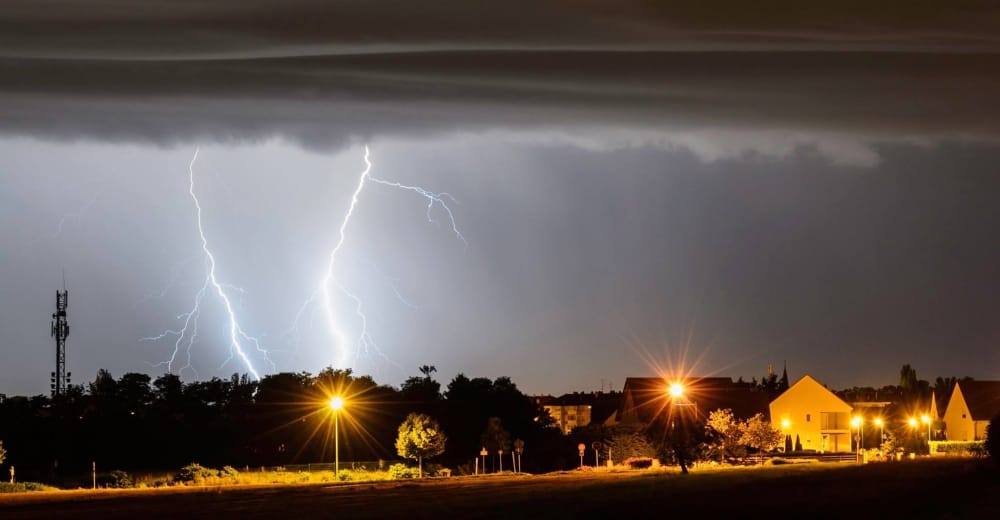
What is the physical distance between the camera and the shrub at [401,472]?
6238 cm


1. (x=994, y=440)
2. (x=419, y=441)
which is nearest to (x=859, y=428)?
(x=419, y=441)

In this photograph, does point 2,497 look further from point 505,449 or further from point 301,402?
point 301,402

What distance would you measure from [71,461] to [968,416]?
69848 millimetres

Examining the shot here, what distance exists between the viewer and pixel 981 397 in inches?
4126

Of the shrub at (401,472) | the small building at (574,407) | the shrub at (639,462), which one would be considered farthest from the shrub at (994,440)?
the small building at (574,407)

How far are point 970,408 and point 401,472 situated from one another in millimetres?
59219

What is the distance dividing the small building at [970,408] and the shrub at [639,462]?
42.6m

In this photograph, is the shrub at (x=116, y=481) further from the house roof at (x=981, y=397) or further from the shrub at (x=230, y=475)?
the house roof at (x=981, y=397)

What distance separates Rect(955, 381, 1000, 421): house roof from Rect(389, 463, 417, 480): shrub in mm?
56255

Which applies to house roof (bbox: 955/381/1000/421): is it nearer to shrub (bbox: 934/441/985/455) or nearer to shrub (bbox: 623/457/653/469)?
shrub (bbox: 934/441/985/455)

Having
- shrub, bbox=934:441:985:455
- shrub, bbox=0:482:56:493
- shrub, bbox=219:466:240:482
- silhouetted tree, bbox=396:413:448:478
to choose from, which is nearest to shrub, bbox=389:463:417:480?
silhouetted tree, bbox=396:413:448:478

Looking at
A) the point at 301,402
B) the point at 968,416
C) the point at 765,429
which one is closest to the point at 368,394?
the point at 301,402

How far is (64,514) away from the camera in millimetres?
35062

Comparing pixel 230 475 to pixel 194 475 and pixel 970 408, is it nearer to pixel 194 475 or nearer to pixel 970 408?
pixel 194 475
